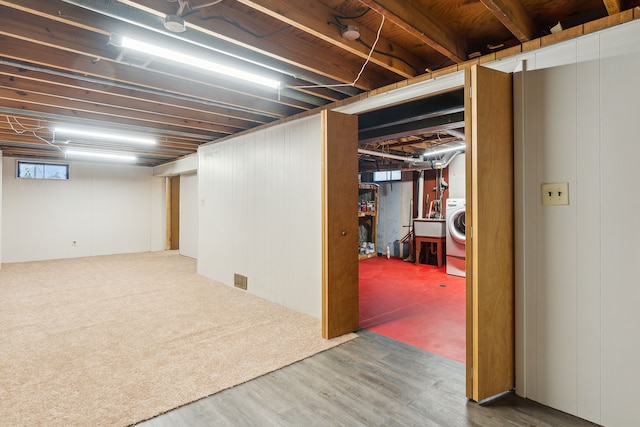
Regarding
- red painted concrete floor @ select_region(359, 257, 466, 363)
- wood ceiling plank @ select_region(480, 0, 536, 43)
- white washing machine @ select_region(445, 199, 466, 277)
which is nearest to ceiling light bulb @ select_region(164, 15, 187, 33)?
A: wood ceiling plank @ select_region(480, 0, 536, 43)

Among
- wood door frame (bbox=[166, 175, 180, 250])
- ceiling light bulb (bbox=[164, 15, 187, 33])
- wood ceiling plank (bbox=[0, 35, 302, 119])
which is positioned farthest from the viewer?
A: wood door frame (bbox=[166, 175, 180, 250])

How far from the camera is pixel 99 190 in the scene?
8070mm

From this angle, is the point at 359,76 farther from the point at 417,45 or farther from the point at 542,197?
the point at 542,197

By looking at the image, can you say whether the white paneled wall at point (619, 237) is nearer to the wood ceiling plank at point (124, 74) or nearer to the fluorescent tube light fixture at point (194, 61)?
the fluorescent tube light fixture at point (194, 61)

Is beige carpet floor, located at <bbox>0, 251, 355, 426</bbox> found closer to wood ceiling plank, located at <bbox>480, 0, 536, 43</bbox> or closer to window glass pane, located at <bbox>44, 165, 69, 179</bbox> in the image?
wood ceiling plank, located at <bbox>480, 0, 536, 43</bbox>

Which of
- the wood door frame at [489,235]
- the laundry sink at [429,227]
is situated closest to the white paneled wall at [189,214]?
the laundry sink at [429,227]

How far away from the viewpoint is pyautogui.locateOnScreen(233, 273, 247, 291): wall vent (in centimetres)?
470

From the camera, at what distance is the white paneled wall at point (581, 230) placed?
1791mm

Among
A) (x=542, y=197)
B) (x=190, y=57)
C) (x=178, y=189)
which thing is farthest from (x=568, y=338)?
(x=178, y=189)

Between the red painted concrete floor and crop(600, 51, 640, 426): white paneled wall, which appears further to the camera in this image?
the red painted concrete floor

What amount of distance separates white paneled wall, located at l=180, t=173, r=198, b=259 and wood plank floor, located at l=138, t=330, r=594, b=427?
5.92m

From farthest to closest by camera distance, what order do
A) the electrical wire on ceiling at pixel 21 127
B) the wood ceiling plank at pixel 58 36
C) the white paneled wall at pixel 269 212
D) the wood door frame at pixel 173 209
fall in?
the wood door frame at pixel 173 209 < the electrical wire on ceiling at pixel 21 127 < the white paneled wall at pixel 269 212 < the wood ceiling plank at pixel 58 36

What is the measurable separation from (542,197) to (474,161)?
507mm

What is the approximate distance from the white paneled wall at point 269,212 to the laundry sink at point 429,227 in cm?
368
